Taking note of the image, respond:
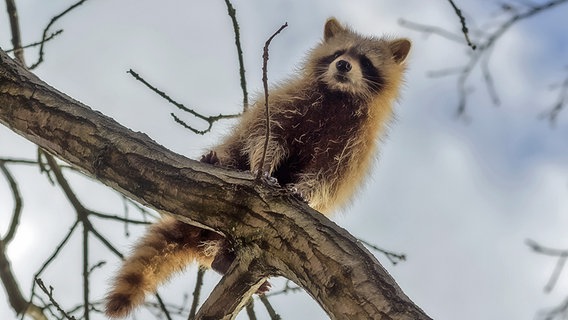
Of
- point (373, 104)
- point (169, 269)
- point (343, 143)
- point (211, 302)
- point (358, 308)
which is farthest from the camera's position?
point (373, 104)

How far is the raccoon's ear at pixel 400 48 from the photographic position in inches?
188

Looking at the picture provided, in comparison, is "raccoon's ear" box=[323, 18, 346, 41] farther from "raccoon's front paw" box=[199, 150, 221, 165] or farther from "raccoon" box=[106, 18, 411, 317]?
"raccoon's front paw" box=[199, 150, 221, 165]

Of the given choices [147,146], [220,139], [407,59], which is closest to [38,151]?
[220,139]

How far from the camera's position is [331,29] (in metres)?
4.85

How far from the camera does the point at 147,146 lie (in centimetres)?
312

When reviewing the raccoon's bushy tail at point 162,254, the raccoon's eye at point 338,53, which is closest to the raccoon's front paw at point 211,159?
the raccoon's bushy tail at point 162,254

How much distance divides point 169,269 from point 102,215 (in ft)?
2.52

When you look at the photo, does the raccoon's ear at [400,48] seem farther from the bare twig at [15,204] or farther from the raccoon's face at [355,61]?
the bare twig at [15,204]

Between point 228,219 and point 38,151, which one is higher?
point 38,151

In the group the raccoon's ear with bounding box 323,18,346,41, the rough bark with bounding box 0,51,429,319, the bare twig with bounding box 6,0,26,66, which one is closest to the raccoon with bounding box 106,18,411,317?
the raccoon's ear with bounding box 323,18,346,41

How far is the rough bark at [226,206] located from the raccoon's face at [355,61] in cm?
140

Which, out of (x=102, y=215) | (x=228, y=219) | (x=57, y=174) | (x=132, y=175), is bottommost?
(x=228, y=219)

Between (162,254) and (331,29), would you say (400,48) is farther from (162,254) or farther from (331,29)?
(162,254)

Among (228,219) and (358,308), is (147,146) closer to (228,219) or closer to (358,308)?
(228,219)
